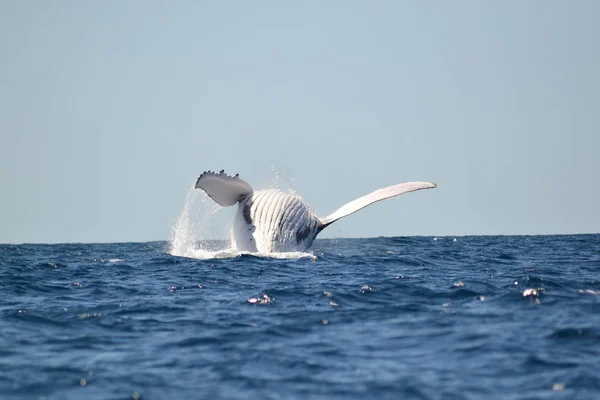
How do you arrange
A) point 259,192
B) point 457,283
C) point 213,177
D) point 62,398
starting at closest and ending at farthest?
point 62,398, point 457,283, point 213,177, point 259,192

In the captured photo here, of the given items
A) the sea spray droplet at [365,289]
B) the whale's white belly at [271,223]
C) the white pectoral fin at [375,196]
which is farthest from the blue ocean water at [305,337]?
the white pectoral fin at [375,196]

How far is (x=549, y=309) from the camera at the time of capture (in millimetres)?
11062

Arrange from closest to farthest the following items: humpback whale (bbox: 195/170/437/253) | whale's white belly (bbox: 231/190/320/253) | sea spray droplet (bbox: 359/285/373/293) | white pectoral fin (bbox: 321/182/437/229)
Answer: sea spray droplet (bbox: 359/285/373/293) → humpback whale (bbox: 195/170/437/253) → whale's white belly (bbox: 231/190/320/253) → white pectoral fin (bbox: 321/182/437/229)

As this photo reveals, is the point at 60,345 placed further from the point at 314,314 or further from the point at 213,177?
the point at 213,177

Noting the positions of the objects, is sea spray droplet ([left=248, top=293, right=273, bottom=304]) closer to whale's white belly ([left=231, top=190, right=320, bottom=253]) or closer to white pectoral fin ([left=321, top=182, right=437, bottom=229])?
whale's white belly ([left=231, top=190, right=320, bottom=253])

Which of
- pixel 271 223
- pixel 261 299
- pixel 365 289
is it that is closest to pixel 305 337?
pixel 261 299

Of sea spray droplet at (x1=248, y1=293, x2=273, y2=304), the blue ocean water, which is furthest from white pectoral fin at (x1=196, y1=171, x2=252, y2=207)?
sea spray droplet at (x1=248, y1=293, x2=273, y2=304)

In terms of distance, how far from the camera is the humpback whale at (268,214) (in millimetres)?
19469

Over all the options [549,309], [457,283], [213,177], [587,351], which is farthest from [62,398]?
[213,177]

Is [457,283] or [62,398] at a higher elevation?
[457,283]

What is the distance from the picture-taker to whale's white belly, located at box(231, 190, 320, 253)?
1959 centimetres

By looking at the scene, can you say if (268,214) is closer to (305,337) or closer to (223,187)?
(223,187)

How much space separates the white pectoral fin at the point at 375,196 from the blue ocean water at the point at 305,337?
4.40 m

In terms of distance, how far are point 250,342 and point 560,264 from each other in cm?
1289
